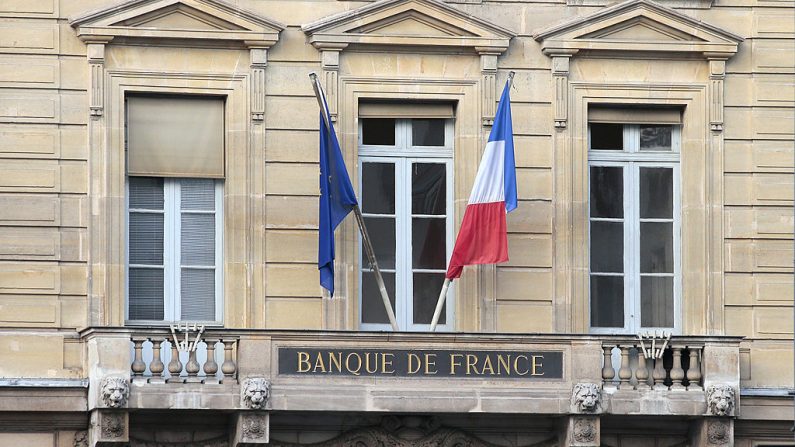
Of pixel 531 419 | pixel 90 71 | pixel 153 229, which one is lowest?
pixel 531 419

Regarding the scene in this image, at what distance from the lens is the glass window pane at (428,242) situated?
1148 inches

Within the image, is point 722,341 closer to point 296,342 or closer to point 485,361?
point 485,361

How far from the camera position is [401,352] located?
90.9 ft

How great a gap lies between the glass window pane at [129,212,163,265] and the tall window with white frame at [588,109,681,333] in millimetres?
5189

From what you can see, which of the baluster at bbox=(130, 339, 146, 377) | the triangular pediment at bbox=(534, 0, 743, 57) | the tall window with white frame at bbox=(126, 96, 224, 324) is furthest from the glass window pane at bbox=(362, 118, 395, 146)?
the baluster at bbox=(130, 339, 146, 377)

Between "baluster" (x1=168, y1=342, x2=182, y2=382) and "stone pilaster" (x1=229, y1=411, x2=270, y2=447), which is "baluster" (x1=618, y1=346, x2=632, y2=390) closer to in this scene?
"stone pilaster" (x1=229, y1=411, x2=270, y2=447)

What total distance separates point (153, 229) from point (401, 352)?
134 inches

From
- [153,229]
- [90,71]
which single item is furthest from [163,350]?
[90,71]

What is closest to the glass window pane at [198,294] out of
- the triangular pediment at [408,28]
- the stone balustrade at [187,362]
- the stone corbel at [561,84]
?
the stone balustrade at [187,362]

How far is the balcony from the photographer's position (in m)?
27.4

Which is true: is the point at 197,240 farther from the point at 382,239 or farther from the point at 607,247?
the point at 607,247

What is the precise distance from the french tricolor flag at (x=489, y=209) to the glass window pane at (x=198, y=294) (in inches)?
113

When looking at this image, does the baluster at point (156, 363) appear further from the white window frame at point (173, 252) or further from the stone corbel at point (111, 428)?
the white window frame at point (173, 252)

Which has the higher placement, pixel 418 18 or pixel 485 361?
pixel 418 18
